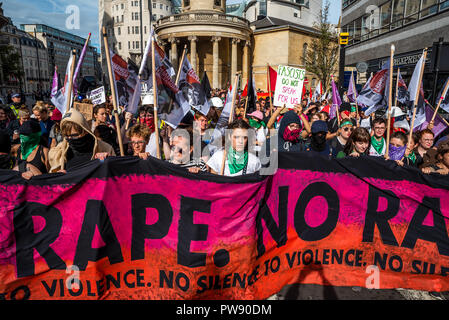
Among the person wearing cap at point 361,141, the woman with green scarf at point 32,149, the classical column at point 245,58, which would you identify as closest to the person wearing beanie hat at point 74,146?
the woman with green scarf at point 32,149

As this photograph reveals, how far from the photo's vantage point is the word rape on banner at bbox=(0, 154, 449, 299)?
10.2ft

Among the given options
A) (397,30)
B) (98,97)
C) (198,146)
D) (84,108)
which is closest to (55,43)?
(397,30)

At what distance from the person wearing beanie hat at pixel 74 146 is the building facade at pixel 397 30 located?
12009 millimetres

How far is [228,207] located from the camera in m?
3.26

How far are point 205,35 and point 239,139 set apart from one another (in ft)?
144

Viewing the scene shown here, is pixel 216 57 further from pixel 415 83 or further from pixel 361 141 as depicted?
pixel 361 141

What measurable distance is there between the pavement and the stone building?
4234 cm

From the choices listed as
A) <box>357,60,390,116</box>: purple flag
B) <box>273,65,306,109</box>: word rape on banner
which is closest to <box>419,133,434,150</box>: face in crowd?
<box>357,60,390,116</box>: purple flag

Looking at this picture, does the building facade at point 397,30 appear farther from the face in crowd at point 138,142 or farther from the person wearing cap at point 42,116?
the person wearing cap at point 42,116

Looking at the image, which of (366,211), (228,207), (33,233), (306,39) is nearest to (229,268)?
(228,207)

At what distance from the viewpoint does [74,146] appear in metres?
3.70

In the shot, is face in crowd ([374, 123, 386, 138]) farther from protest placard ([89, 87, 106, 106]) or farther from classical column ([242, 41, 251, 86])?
classical column ([242, 41, 251, 86])

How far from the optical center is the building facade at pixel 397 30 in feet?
49.8
